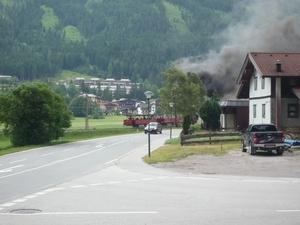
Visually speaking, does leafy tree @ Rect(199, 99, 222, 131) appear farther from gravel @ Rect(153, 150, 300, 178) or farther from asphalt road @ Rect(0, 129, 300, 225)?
asphalt road @ Rect(0, 129, 300, 225)

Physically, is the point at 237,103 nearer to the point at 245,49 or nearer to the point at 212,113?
the point at 212,113

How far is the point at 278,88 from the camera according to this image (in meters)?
39.8

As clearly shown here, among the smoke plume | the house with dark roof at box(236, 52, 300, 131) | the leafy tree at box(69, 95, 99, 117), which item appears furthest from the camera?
the leafy tree at box(69, 95, 99, 117)

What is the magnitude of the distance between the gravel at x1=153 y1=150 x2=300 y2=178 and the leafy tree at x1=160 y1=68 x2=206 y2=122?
5632 cm

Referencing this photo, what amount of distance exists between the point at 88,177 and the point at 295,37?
70.2 m

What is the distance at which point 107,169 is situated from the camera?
1029 inches

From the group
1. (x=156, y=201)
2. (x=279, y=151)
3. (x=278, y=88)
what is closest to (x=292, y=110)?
(x=278, y=88)

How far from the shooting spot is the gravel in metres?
23.2

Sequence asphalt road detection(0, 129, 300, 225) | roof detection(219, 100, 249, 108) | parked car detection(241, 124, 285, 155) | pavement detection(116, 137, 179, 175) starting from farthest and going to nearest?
1. roof detection(219, 100, 249, 108)
2. parked car detection(241, 124, 285, 155)
3. pavement detection(116, 137, 179, 175)
4. asphalt road detection(0, 129, 300, 225)

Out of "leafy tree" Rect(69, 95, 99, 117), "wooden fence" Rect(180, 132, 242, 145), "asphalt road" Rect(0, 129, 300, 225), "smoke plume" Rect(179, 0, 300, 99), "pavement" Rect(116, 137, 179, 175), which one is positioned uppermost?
"smoke plume" Rect(179, 0, 300, 99)

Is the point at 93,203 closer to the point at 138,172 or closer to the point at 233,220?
the point at 233,220

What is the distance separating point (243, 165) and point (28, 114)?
30.6m

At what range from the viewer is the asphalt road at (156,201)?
12.0m

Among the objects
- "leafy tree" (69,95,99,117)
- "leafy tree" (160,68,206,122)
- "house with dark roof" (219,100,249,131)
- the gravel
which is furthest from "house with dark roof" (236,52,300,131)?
"leafy tree" (69,95,99,117)
